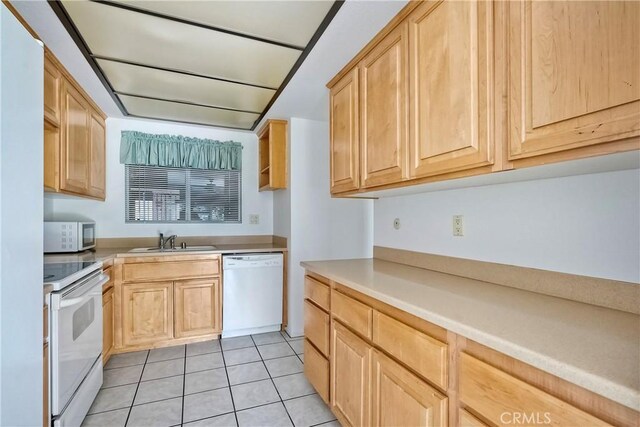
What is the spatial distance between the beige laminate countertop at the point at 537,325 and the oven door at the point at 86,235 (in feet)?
8.38

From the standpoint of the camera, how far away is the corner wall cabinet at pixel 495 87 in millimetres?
780

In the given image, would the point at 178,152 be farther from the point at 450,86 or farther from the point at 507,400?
the point at 507,400

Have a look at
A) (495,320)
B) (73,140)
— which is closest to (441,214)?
(495,320)

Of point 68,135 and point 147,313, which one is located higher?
point 68,135

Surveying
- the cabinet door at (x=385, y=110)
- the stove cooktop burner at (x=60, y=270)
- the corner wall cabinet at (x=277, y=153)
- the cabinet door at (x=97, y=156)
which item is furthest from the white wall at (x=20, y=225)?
the corner wall cabinet at (x=277, y=153)

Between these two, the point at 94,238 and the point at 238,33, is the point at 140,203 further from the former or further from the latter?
the point at 238,33

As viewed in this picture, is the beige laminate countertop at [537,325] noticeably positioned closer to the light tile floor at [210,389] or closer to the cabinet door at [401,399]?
the cabinet door at [401,399]

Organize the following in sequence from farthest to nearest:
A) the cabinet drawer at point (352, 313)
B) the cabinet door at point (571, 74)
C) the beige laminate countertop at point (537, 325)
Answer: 1. the cabinet drawer at point (352, 313)
2. the cabinet door at point (571, 74)
3. the beige laminate countertop at point (537, 325)

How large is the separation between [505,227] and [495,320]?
0.62 m

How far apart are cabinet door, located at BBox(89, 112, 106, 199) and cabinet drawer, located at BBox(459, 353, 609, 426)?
325 cm

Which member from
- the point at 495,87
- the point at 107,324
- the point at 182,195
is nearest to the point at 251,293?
the point at 107,324

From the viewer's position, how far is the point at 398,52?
1.57m

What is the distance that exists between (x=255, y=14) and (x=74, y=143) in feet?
6.18

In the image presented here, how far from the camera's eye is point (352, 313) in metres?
1.57
